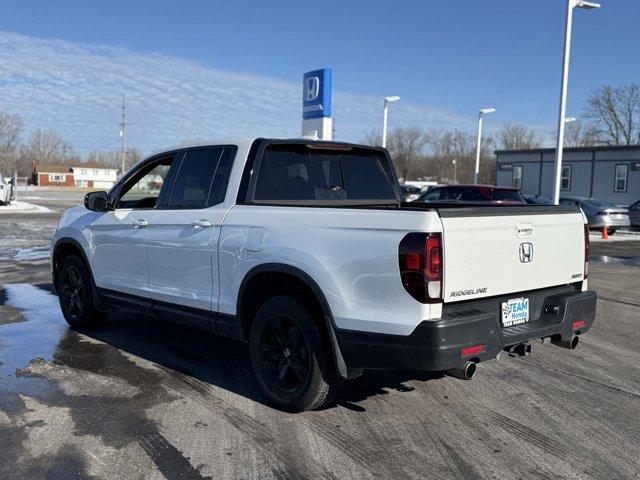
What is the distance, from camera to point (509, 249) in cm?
420

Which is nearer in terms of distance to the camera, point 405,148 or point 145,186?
point 145,186

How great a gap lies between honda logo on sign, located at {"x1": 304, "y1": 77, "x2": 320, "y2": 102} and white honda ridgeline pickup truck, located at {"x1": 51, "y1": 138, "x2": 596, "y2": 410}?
1291 centimetres

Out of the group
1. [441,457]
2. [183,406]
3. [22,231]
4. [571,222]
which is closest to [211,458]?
[183,406]

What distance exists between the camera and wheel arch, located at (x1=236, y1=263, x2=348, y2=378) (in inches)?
162

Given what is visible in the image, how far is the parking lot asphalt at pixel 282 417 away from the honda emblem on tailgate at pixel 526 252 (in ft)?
3.77

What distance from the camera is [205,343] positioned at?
6.45 meters

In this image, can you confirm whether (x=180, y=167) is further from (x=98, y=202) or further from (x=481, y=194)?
(x=481, y=194)

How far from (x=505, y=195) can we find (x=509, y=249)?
39.7 feet

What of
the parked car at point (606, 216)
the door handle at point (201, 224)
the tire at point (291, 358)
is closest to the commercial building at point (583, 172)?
the parked car at point (606, 216)

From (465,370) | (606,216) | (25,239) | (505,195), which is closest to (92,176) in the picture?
(25,239)

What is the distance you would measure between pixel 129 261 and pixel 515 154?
41.0 meters

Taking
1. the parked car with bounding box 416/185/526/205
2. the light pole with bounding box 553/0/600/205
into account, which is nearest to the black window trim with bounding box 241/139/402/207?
the parked car with bounding box 416/185/526/205

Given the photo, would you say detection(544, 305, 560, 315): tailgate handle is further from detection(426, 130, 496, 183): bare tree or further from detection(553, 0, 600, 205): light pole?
detection(426, 130, 496, 183): bare tree

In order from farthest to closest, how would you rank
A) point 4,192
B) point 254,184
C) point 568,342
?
point 4,192 → point 254,184 → point 568,342
